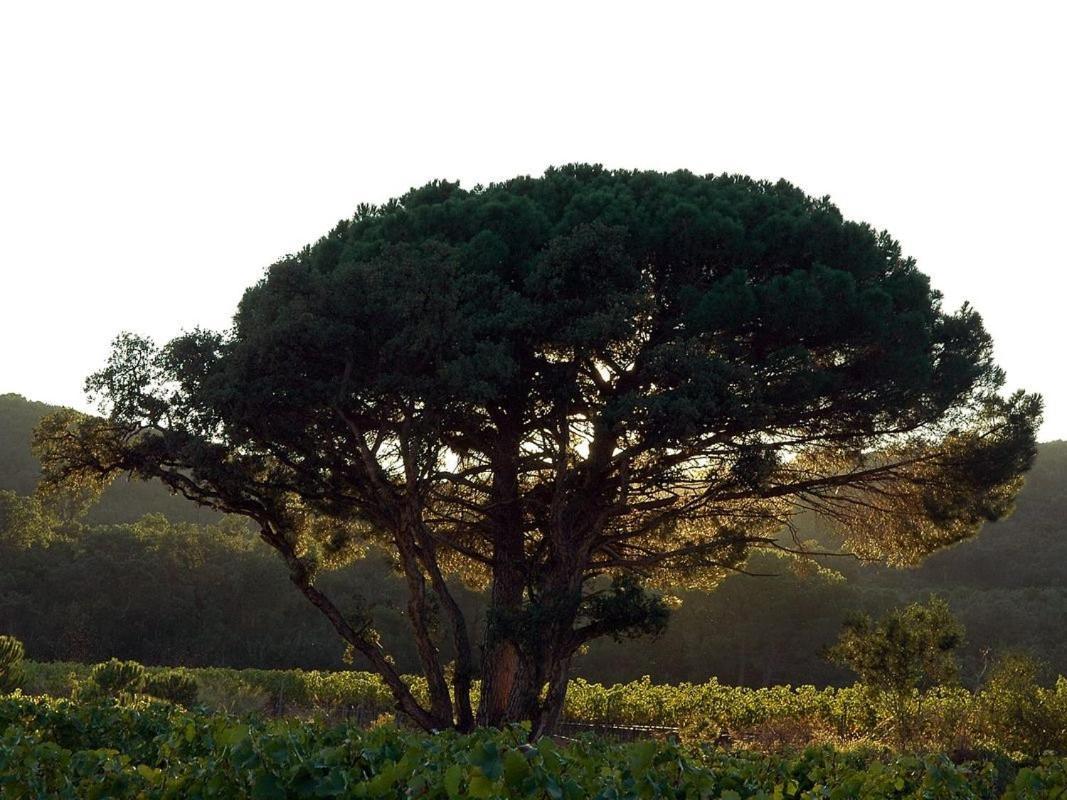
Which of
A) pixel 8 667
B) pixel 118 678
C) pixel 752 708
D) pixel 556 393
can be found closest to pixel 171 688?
pixel 118 678

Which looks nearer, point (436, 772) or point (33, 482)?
point (436, 772)

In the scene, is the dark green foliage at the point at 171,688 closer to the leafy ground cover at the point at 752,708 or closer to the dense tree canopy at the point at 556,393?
the leafy ground cover at the point at 752,708

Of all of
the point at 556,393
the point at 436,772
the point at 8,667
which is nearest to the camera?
the point at 436,772

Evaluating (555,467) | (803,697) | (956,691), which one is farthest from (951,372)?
(803,697)

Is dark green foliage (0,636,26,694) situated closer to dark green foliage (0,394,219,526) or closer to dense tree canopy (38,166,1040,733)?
dense tree canopy (38,166,1040,733)

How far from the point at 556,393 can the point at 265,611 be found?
33.9 meters

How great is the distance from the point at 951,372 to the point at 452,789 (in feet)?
53.3

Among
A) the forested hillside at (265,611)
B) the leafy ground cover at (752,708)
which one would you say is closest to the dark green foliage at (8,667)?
the leafy ground cover at (752,708)

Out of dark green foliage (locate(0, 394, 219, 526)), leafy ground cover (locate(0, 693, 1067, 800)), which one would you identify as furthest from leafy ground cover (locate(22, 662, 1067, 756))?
dark green foliage (locate(0, 394, 219, 526))

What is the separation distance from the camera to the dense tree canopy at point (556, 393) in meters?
16.2

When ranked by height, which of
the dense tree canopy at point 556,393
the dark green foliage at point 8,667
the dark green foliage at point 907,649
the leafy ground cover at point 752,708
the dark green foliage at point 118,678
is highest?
the dense tree canopy at point 556,393

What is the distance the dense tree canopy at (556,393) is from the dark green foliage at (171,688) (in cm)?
540

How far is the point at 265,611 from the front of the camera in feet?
156

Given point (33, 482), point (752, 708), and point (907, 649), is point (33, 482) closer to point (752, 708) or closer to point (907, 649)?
point (752, 708)
